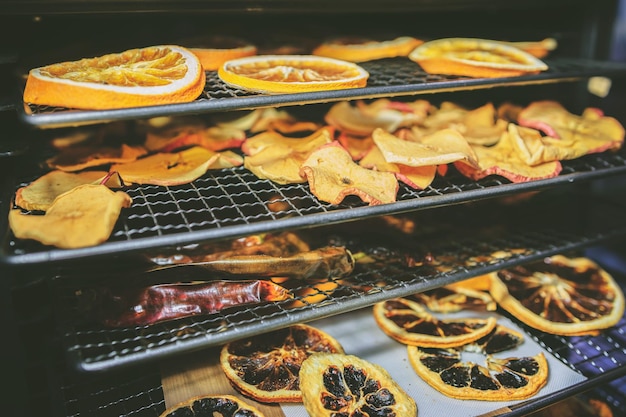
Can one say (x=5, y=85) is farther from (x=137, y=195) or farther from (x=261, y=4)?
(x=261, y=4)

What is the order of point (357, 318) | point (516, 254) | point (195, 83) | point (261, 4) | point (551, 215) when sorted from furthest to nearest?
point (551, 215) < point (357, 318) < point (516, 254) < point (261, 4) < point (195, 83)

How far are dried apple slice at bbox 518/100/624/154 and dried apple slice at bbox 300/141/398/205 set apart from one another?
83 centimetres

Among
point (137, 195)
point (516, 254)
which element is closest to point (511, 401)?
point (516, 254)

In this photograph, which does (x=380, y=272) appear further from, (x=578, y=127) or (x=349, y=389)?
(x=578, y=127)

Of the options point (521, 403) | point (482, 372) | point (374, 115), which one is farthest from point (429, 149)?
point (521, 403)

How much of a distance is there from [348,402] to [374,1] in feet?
4.42

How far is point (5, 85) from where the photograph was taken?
1910mm

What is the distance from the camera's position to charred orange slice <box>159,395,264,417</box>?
1763mm

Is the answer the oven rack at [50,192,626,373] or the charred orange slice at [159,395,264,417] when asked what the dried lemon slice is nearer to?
the oven rack at [50,192,626,373]

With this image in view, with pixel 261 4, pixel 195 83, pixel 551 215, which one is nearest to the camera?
pixel 195 83

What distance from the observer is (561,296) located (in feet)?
7.80

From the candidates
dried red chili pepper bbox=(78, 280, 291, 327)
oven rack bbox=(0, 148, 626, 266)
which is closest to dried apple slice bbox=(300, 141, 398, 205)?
oven rack bbox=(0, 148, 626, 266)

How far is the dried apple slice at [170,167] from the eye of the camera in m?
1.88

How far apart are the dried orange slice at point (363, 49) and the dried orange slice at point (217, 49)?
30cm
